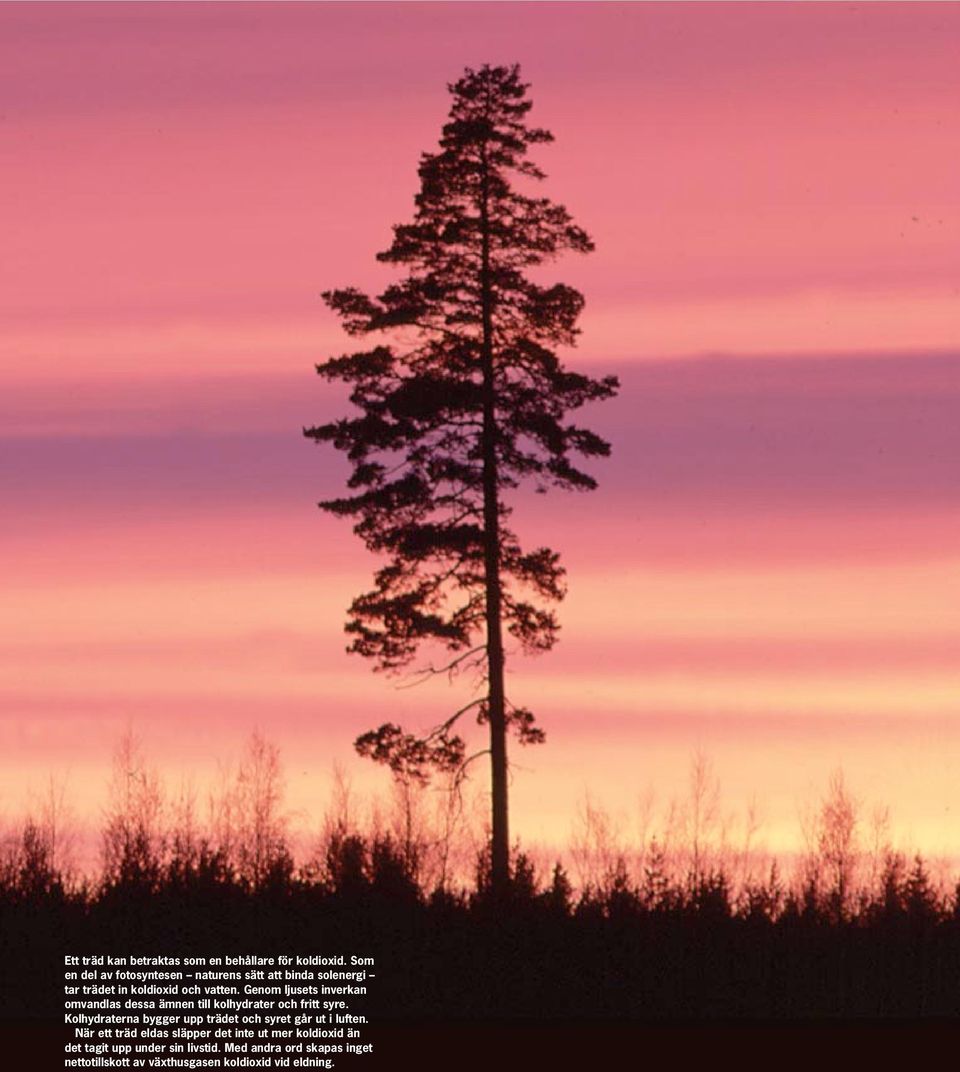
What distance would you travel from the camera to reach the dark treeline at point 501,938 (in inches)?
2132

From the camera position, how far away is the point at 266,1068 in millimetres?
46344

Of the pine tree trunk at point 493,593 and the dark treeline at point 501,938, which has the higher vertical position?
the pine tree trunk at point 493,593

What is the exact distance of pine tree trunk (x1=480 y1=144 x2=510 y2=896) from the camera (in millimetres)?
64438

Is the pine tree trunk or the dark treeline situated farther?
the pine tree trunk

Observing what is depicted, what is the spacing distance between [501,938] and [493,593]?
1234 cm

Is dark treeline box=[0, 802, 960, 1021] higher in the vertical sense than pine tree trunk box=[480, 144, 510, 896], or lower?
lower

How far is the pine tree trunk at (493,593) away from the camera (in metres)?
64.4

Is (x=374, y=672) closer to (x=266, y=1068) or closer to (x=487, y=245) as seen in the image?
(x=487, y=245)

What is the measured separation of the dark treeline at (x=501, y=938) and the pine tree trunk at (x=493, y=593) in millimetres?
3344

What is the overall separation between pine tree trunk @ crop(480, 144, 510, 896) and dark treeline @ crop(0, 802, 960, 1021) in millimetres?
3344

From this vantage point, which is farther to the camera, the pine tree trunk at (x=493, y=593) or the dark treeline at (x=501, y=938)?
the pine tree trunk at (x=493, y=593)

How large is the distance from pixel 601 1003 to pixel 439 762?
12.7m

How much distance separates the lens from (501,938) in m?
56.2

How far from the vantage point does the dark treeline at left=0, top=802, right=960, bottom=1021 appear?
178ft
